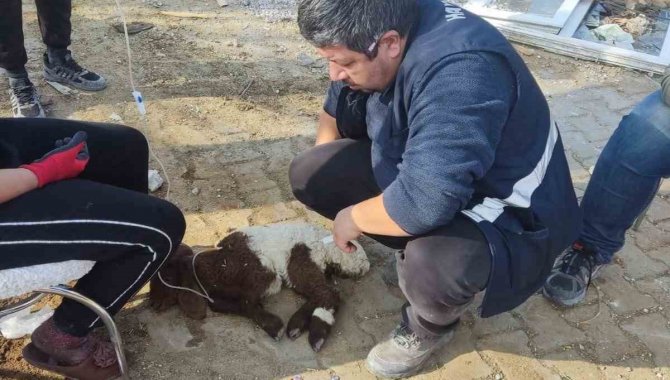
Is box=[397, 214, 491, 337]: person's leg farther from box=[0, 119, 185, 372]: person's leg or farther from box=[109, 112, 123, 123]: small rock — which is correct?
box=[109, 112, 123, 123]: small rock

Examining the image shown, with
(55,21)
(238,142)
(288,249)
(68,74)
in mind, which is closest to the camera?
(288,249)

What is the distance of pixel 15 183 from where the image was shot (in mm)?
1891

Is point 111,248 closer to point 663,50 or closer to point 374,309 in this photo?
point 374,309

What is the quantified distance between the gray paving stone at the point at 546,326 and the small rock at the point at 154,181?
6.27 ft

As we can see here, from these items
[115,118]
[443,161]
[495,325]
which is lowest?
[115,118]

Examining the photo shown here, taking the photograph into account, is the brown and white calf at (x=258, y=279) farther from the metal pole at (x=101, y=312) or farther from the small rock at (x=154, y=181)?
the small rock at (x=154, y=181)

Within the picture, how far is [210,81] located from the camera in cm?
434

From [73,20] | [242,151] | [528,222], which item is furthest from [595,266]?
[73,20]

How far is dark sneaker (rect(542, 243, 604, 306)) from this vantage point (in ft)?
9.40

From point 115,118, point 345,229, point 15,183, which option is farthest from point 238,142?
point 15,183

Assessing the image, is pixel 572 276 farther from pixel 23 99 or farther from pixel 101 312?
pixel 23 99

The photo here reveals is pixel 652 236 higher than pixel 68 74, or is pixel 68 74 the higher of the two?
pixel 652 236

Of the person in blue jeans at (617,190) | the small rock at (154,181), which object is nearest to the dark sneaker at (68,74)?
the small rock at (154,181)

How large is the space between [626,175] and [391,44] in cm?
141
